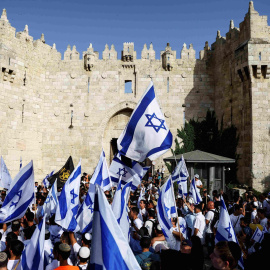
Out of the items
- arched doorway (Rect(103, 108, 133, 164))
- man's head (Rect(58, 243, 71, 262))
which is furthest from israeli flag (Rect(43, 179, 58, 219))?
arched doorway (Rect(103, 108, 133, 164))

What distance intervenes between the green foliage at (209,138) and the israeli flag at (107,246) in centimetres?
1580

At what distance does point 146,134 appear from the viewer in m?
5.53

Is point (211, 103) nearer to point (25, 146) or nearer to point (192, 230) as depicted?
point (25, 146)

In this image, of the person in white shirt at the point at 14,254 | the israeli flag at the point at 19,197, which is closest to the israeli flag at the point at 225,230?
the person in white shirt at the point at 14,254

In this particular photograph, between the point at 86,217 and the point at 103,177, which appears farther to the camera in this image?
the point at 103,177

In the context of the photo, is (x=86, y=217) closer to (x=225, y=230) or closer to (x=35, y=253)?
(x=35, y=253)

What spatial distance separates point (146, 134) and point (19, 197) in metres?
2.97

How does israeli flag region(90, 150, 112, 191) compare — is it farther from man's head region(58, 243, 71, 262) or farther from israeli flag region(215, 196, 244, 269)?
man's head region(58, 243, 71, 262)

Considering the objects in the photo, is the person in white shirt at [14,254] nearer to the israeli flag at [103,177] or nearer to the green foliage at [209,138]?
the israeli flag at [103,177]

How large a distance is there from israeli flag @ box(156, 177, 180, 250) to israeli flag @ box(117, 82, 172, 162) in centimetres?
82

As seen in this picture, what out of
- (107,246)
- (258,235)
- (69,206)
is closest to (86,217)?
(69,206)

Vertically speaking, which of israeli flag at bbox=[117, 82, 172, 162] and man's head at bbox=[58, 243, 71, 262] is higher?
israeli flag at bbox=[117, 82, 172, 162]

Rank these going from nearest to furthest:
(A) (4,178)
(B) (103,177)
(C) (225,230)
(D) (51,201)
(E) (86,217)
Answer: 1. (C) (225,230)
2. (E) (86,217)
3. (B) (103,177)
4. (D) (51,201)
5. (A) (4,178)

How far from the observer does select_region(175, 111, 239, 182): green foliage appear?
59.0 ft
